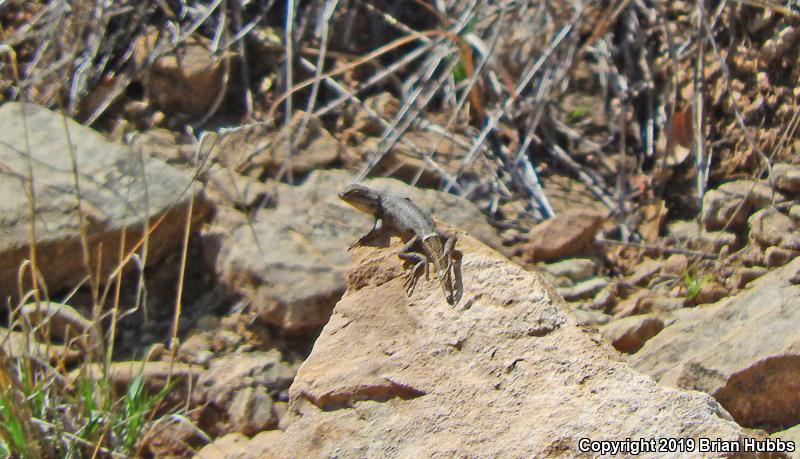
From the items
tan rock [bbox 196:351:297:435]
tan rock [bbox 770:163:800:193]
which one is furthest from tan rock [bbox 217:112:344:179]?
tan rock [bbox 770:163:800:193]

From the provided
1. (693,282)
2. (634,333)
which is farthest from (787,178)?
(634,333)

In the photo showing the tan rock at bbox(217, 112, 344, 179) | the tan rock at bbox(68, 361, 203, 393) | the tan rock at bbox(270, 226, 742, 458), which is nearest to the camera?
the tan rock at bbox(270, 226, 742, 458)

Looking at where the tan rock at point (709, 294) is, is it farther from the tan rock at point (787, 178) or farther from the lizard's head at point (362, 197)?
the lizard's head at point (362, 197)

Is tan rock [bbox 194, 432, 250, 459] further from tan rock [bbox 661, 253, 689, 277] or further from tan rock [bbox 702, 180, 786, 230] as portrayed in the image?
tan rock [bbox 702, 180, 786, 230]

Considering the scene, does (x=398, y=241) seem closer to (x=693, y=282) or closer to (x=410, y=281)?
(x=410, y=281)

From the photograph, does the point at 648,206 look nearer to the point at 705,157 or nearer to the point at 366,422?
the point at 705,157

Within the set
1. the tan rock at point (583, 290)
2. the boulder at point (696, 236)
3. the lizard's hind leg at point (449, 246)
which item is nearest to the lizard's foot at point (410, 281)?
the lizard's hind leg at point (449, 246)

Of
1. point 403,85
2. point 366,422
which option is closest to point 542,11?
point 403,85
